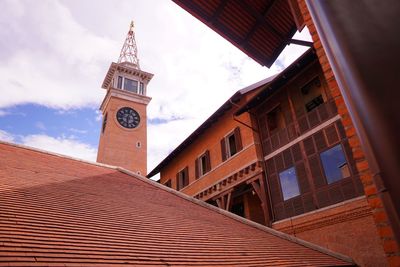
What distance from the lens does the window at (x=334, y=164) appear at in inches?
403

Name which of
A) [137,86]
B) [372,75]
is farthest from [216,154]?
[137,86]

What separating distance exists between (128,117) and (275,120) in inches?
968

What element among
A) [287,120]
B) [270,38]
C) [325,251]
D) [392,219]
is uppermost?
[287,120]

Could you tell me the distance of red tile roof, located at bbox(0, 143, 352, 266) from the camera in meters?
3.65

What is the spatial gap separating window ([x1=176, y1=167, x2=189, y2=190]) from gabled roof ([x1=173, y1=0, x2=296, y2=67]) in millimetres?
14887

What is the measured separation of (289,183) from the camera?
39.6 feet

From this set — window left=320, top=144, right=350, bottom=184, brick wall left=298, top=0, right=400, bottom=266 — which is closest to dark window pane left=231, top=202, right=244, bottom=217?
window left=320, top=144, right=350, bottom=184

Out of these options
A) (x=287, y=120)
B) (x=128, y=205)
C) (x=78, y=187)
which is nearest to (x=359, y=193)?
(x=287, y=120)

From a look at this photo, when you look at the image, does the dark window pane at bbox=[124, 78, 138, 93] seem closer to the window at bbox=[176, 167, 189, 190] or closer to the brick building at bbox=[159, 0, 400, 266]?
the window at bbox=[176, 167, 189, 190]

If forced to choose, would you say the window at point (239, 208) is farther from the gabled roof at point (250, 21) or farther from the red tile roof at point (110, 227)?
the gabled roof at point (250, 21)

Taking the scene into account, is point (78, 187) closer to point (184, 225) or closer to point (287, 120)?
point (184, 225)

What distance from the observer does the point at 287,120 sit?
13.1m

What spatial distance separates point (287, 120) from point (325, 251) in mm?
7325

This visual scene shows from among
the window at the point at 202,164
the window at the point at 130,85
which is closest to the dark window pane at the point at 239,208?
the window at the point at 202,164
